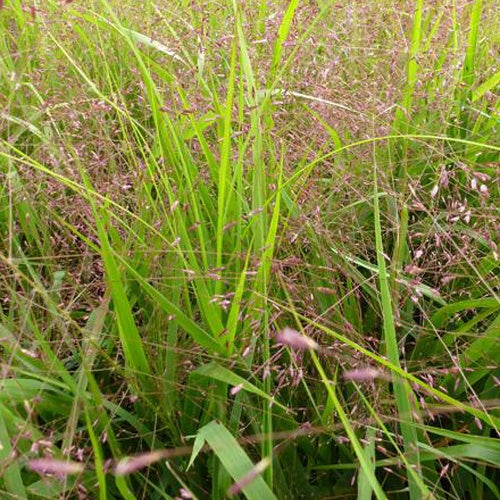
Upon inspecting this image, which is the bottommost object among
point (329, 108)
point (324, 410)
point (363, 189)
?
point (324, 410)

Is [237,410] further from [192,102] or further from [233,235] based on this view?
[192,102]

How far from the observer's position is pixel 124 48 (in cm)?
152

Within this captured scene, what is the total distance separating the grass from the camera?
74 cm

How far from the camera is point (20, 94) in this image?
1.32m

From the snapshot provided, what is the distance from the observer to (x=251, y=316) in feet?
2.76

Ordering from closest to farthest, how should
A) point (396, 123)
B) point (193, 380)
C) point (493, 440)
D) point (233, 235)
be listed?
point (493, 440), point (193, 380), point (233, 235), point (396, 123)

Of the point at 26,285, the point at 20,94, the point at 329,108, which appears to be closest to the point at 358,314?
the point at 329,108

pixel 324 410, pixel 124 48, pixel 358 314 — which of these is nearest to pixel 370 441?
pixel 324 410

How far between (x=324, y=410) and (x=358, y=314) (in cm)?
19

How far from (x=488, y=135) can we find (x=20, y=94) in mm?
955

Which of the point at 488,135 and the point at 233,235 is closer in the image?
the point at 233,235

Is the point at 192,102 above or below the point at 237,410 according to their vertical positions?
above

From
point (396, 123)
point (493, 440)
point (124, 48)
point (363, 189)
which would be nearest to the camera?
point (493, 440)

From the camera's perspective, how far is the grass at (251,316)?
740 mm
